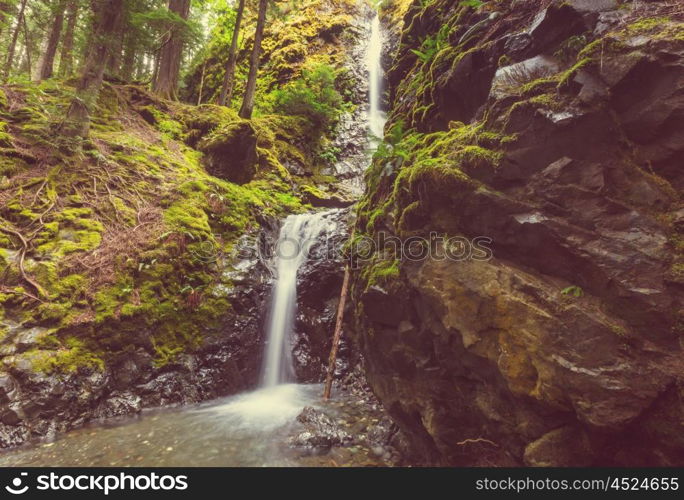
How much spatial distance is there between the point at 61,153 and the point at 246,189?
16.1 ft

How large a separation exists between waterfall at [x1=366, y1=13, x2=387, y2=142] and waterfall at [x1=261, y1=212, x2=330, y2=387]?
803 cm

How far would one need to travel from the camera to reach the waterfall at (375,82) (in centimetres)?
1811

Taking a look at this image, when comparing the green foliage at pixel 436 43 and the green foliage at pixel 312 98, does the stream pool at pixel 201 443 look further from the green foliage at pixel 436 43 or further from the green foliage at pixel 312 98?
the green foliage at pixel 312 98

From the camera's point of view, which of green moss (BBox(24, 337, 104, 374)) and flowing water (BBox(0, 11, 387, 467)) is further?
green moss (BBox(24, 337, 104, 374))

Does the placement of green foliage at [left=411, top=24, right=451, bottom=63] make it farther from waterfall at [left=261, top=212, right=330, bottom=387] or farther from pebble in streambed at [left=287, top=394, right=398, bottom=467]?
pebble in streambed at [left=287, top=394, right=398, bottom=467]

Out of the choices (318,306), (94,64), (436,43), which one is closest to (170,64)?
(94,64)

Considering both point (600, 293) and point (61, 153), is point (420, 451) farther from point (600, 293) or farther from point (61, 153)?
point (61, 153)

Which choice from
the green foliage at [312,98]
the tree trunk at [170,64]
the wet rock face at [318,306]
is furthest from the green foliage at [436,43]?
the tree trunk at [170,64]

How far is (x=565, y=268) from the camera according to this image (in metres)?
3.29

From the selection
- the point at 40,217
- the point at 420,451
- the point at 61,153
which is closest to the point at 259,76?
the point at 61,153

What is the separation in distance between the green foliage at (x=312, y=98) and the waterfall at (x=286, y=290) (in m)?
7.06

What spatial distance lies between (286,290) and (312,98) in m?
10.7

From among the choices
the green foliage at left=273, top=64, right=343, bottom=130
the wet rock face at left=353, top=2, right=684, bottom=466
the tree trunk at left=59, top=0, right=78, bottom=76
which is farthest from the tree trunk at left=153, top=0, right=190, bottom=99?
the wet rock face at left=353, top=2, right=684, bottom=466

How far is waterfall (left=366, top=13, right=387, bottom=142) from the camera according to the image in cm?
1811
